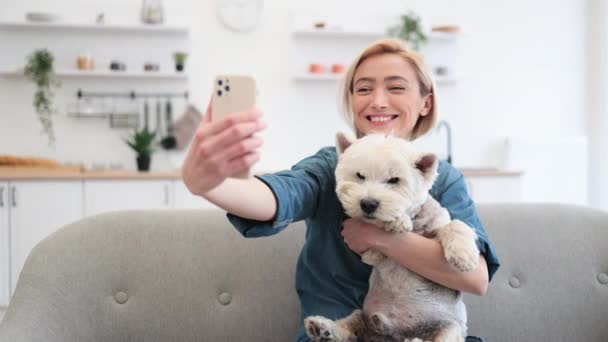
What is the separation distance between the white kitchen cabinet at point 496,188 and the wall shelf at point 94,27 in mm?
2502

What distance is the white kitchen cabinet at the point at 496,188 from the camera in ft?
12.7

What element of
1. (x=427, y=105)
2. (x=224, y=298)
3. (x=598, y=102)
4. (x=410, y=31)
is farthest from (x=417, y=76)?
(x=598, y=102)

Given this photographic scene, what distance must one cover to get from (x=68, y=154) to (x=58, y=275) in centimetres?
301

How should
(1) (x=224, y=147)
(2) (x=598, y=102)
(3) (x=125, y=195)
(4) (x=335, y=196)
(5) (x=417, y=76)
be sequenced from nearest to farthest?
(1) (x=224, y=147) < (4) (x=335, y=196) < (5) (x=417, y=76) < (3) (x=125, y=195) < (2) (x=598, y=102)

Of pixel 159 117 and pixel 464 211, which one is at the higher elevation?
pixel 159 117

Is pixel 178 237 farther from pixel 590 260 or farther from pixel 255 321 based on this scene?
pixel 590 260

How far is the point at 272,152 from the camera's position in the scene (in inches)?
175

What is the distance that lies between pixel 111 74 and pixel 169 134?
0.62 meters

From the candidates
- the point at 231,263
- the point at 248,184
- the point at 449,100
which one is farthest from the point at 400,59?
the point at 449,100

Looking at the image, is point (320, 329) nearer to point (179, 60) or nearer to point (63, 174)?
point (63, 174)

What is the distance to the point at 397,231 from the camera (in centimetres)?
110

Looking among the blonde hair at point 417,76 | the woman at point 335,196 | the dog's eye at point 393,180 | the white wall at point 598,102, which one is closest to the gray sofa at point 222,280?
the woman at point 335,196

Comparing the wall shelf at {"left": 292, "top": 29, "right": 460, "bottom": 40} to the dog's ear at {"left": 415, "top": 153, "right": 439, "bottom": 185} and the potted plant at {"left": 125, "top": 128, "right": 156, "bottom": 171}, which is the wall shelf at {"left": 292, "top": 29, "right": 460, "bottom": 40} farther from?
the dog's ear at {"left": 415, "top": 153, "right": 439, "bottom": 185}

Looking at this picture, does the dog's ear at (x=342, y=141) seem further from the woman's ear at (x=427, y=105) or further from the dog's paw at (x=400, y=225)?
the woman's ear at (x=427, y=105)
